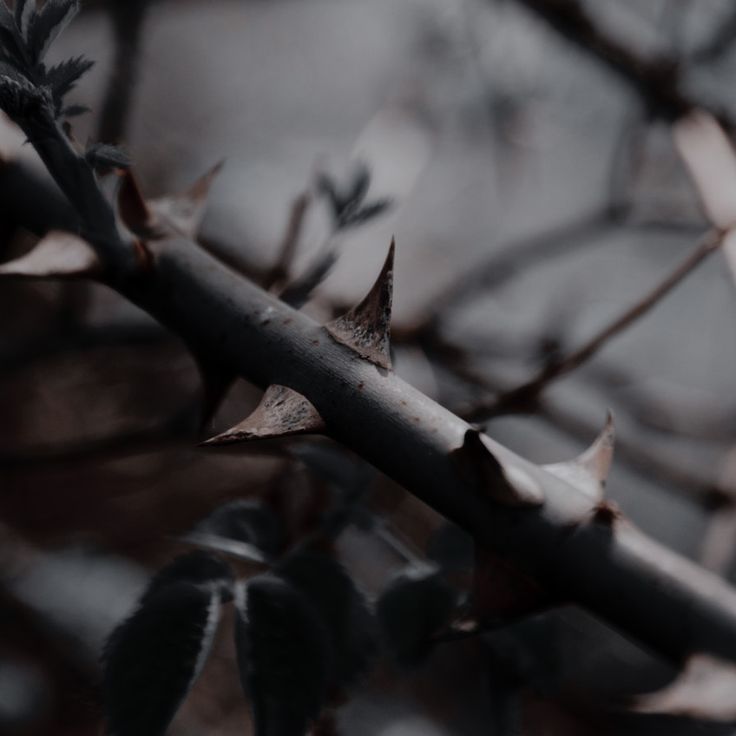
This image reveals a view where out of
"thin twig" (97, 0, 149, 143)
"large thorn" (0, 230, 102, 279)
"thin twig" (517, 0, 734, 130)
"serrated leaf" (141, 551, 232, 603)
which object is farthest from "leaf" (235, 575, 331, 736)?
"thin twig" (517, 0, 734, 130)

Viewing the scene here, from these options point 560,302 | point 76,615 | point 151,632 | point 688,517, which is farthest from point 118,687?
point 688,517

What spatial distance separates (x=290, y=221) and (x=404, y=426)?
16.0 inches

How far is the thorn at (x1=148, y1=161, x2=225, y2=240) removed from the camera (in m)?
0.30

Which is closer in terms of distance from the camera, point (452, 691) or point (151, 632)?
point (151, 632)

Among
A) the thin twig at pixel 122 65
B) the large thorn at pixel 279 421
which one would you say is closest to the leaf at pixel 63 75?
the large thorn at pixel 279 421

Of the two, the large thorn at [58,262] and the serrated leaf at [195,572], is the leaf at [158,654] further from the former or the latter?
the large thorn at [58,262]

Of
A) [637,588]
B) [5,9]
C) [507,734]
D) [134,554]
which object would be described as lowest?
[134,554]

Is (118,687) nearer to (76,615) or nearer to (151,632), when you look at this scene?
(151,632)

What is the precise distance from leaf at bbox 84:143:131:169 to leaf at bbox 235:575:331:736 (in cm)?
16

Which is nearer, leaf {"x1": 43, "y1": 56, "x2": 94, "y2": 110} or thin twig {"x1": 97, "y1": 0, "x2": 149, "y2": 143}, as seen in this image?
leaf {"x1": 43, "y1": 56, "x2": 94, "y2": 110}

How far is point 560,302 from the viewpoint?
2.75 feet

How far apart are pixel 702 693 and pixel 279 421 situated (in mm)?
134

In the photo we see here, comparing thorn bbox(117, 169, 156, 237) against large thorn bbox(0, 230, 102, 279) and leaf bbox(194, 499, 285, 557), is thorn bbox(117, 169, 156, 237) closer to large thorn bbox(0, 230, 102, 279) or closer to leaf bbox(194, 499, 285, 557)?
large thorn bbox(0, 230, 102, 279)

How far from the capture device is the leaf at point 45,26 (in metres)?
0.22
